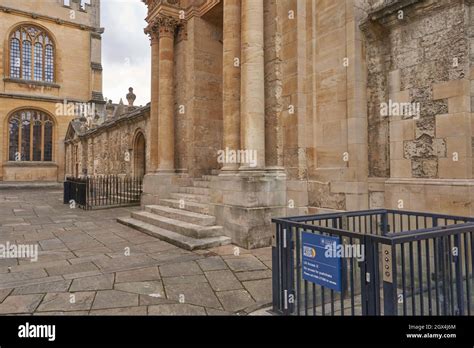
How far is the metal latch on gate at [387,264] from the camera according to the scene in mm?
2266

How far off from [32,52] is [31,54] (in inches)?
8.9

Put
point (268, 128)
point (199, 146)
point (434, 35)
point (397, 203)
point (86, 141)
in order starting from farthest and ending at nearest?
point (86, 141) → point (199, 146) → point (268, 128) → point (397, 203) → point (434, 35)

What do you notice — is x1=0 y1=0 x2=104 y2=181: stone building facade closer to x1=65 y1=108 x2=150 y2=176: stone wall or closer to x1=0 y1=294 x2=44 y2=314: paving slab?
x1=65 y1=108 x2=150 y2=176: stone wall

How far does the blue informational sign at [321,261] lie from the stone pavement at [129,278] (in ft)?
2.69

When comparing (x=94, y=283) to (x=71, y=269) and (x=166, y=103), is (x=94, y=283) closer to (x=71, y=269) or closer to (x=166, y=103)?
(x=71, y=269)

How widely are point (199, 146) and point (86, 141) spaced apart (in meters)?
19.8

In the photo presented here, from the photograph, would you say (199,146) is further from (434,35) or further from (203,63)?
(434,35)

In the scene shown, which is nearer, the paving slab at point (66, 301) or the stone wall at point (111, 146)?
the paving slab at point (66, 301)

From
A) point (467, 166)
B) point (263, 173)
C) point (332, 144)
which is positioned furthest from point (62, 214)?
Result: point (467, 166)

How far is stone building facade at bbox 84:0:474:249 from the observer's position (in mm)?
4320

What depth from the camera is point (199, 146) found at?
9.45 metres

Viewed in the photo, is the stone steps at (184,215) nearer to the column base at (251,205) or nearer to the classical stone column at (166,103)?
the column base at (251,205)

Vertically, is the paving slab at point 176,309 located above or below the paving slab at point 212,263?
below

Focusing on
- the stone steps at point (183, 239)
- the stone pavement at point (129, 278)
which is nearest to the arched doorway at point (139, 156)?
the stone steps at point (183, 239)
